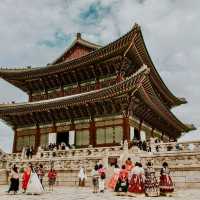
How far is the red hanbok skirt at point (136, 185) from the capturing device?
12773mm

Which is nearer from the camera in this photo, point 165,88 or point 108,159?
point 108,159

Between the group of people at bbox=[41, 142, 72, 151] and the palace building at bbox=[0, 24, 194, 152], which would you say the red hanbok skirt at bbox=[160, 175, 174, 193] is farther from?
the group of people at bbox=[41, 142, 72, 151]

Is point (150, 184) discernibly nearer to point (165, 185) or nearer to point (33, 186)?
point (165, 185)

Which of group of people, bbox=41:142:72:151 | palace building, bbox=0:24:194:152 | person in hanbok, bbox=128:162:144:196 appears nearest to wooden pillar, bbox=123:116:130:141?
palace building, bbox=0:24:194:152

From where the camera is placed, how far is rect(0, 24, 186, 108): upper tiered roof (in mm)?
26219

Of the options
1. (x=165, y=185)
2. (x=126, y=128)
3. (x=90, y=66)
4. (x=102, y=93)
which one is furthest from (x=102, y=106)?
Answer: (x=165, y=185)

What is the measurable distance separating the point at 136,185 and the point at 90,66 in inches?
668

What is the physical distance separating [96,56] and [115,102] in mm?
4513

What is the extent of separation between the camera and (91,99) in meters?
25.3

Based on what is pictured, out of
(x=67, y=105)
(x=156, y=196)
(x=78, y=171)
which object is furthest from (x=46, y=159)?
(x=156, y=196)

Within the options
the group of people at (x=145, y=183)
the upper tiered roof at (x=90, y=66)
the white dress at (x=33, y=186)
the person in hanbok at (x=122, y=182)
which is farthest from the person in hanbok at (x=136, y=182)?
the upper tiered roof at (x=90, y=66)

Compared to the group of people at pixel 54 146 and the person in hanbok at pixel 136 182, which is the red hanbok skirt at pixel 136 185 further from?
the group of people at pixel 54 146

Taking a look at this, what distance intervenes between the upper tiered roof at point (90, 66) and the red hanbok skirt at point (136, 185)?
14278 mm

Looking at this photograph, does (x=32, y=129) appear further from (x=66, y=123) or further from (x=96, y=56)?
(x=96, y=56)
